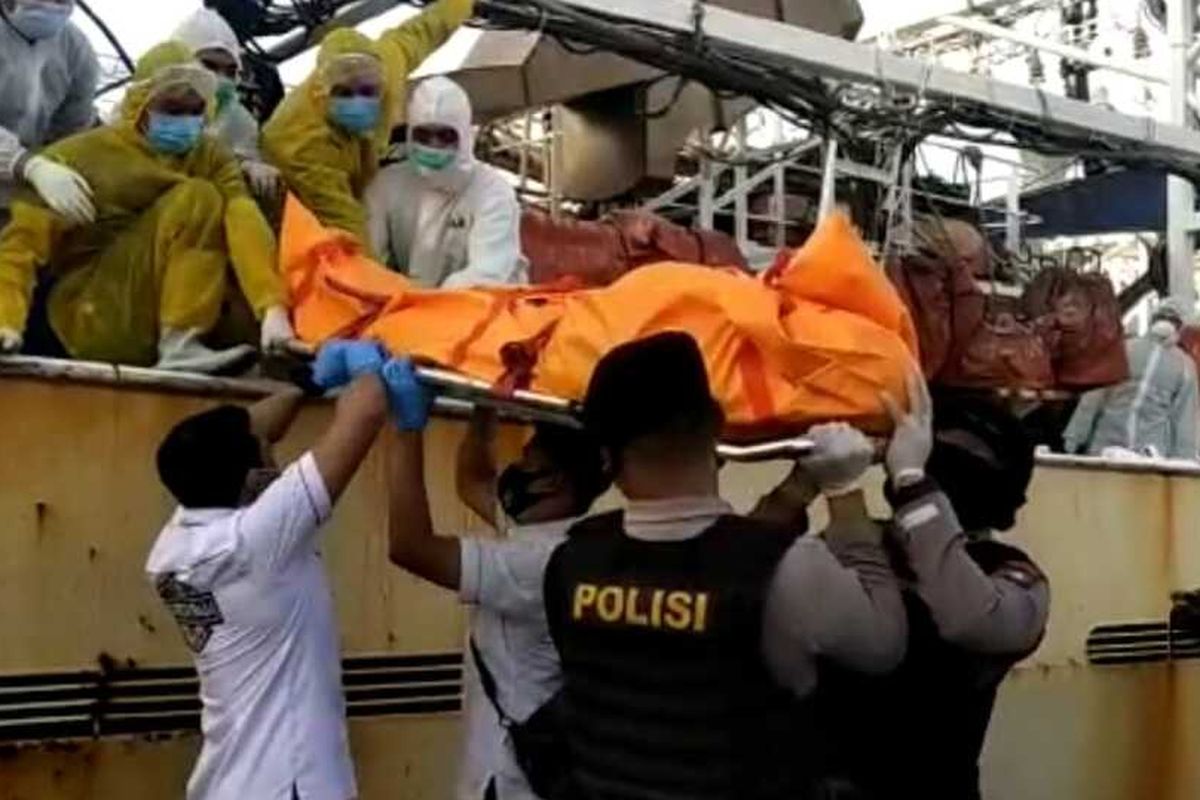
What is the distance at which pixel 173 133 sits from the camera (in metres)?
4.46

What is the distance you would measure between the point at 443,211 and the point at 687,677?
249cm

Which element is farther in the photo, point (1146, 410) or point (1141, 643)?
point (1146, 410)

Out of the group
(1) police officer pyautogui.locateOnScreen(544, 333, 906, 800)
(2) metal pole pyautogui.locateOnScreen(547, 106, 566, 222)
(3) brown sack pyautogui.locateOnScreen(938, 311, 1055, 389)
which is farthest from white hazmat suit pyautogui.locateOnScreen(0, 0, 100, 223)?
(3) brown sack pyautogui.locateOnScreen(938, 311, 1055, 389)

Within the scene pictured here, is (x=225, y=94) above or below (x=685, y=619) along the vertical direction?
above

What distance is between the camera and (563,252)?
5.79 meters

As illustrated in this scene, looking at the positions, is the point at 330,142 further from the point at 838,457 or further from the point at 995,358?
the point at 995,358

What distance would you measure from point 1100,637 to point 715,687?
4221mm

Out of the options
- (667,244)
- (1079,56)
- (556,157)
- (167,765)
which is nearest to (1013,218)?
(1079,56)

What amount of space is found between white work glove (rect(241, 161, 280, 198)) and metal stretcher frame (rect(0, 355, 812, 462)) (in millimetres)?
529

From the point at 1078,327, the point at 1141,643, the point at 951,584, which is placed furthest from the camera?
the point at 1078,327

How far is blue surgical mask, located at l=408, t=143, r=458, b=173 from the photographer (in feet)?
Answer: 15.8

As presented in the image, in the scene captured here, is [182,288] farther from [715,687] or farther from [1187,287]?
[1187,287]

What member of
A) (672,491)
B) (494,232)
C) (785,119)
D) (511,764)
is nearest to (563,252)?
(494,232)

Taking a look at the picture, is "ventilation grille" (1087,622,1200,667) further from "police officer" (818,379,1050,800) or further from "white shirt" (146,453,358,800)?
"white shirt" (146,453,358,800)
